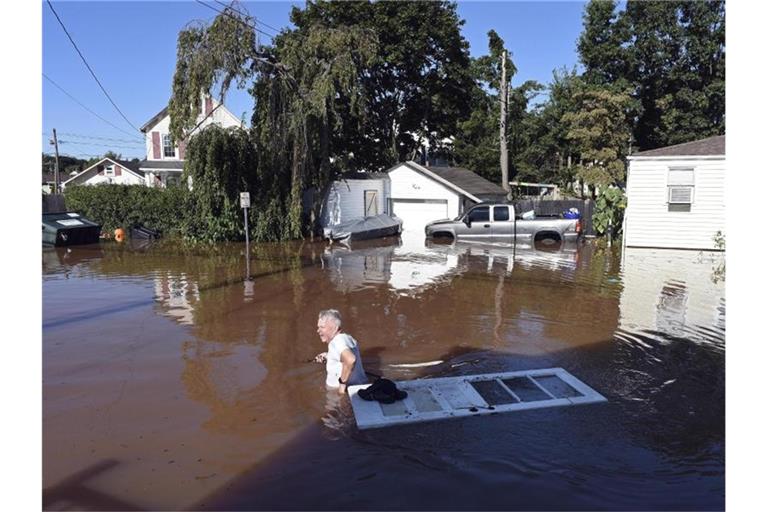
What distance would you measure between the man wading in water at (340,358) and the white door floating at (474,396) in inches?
4.9

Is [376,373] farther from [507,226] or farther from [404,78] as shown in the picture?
[404,78]

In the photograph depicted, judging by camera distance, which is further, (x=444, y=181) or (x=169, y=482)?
(x=444, y=181)

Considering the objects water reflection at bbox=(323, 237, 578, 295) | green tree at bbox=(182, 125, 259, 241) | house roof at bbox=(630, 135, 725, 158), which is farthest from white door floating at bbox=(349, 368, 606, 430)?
green tree at bbox=(182, 125, 259, 241)

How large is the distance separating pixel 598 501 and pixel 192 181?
18.6 meters

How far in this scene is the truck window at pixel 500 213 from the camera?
67.3ft

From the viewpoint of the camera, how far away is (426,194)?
25.9m

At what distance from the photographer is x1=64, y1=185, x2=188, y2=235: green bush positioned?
23.4 meters

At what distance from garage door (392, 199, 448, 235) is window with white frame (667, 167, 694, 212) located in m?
9.50

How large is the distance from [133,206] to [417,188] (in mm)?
11914

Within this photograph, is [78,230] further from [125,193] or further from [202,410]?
[202,410]

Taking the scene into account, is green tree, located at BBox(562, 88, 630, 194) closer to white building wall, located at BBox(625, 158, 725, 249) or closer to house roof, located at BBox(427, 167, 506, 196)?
house roof, located at BBox(427, 167, 506, 196)

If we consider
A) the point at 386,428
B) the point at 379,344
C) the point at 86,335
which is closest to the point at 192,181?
the point at 86,335

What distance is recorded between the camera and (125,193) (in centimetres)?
2402

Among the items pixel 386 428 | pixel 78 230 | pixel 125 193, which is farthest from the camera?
pixel 125 193
